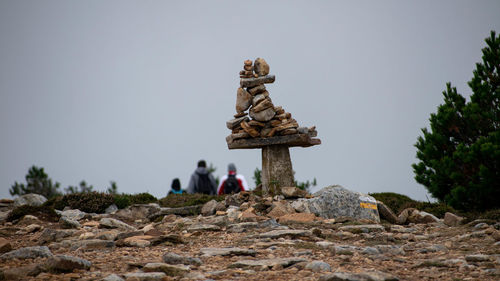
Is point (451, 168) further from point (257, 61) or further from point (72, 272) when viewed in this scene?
point (72, 272)

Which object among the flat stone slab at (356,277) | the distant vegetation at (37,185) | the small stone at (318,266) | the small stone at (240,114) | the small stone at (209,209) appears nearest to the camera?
the flat stone slab at (356,277)

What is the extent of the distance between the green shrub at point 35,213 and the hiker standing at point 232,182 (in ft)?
24.9

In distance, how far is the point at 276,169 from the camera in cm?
1589

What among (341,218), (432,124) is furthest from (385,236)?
(432,124)

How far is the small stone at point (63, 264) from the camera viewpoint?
23.5 feet

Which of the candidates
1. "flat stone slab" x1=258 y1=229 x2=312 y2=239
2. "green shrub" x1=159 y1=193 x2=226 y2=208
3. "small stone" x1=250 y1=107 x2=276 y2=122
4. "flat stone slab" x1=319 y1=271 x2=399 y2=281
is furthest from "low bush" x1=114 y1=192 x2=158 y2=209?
"flat stone slab" x1=319 y1=271 x2=399 y2=281

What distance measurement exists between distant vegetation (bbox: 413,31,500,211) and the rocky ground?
3636 millimetres

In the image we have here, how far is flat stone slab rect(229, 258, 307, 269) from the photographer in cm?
764

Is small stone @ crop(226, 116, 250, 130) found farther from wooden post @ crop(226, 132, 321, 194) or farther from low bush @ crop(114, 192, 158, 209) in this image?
low bush @ crop(114, 192, 158, 209)

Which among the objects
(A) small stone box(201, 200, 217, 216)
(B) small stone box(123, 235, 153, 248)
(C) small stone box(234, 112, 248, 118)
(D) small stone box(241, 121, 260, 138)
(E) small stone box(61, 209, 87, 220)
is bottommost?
(B) small stone box(123, 235, 153, 248)

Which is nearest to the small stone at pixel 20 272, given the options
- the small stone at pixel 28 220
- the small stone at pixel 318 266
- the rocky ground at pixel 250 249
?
the rocky ground at pixel 250 249

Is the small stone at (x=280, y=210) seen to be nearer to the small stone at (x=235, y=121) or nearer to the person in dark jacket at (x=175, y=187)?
A: the small stone at (x=235, y=121)

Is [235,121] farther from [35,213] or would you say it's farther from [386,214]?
[35,213]

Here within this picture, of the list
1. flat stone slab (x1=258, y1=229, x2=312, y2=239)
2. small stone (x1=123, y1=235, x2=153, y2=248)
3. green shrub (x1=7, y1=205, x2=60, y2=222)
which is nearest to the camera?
small stone (x1=123, y1=235, x2=153, y2=248)
